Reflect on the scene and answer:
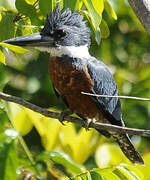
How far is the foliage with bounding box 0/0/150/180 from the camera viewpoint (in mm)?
2350

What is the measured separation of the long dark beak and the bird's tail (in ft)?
3.43

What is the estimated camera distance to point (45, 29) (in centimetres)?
305

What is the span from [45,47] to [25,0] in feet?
2.24

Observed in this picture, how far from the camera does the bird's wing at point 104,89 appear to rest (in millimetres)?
3387

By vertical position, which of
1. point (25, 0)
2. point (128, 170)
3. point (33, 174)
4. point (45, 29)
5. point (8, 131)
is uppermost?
point (25, 0)

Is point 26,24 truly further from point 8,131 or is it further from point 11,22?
point 8,131

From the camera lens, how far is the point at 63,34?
3.35 metres

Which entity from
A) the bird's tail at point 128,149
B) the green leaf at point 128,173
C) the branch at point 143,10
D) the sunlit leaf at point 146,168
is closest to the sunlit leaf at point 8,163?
the green leaf at point 128,173

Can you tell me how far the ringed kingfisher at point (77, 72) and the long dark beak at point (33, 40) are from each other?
1 cm

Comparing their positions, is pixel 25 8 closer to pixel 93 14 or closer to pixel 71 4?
pixel 71 4

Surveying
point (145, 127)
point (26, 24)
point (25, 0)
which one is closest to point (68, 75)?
point (26, 24)

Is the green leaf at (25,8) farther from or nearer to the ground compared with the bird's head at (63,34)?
farther from the ground

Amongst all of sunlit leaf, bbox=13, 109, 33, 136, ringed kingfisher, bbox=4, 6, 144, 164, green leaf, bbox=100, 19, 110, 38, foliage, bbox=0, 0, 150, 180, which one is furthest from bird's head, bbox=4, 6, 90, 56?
sunlit leaf, bbox=13, 109, 33, 136

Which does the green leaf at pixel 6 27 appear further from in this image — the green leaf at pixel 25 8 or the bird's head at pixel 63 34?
the bird's head at pixel 63 34
